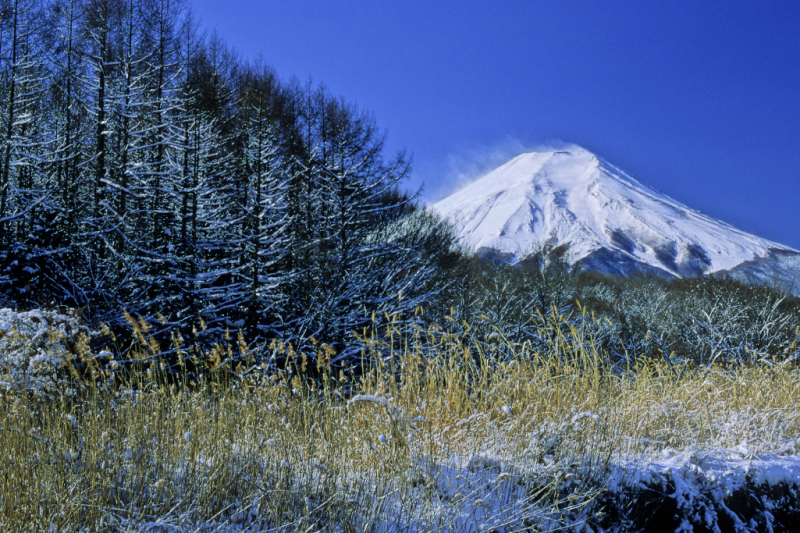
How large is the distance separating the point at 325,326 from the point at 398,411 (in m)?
8.22

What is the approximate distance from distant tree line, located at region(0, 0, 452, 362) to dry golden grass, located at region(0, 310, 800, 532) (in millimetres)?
6192

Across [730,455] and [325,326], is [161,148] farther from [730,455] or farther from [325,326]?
[730,455]

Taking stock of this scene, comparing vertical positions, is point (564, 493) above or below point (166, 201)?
below

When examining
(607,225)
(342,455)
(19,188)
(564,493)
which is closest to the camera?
(564,493)

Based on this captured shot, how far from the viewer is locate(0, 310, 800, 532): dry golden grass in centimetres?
260

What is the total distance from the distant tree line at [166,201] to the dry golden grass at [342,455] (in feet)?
A: 20.3

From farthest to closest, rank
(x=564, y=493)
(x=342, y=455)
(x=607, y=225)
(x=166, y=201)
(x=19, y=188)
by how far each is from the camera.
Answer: (x=607, y=225), (x=166, y=201), (x=19, y=188), (x=342, y=455), (x=564, y=493)

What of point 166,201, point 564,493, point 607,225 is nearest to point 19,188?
point 166,201

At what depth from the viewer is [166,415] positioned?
3.39 metres

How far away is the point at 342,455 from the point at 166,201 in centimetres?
1110

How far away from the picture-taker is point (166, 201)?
12531mm

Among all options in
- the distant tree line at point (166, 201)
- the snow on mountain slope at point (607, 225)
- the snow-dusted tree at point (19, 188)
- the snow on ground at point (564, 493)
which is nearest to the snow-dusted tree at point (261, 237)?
the distant tree line at point (166, 201)

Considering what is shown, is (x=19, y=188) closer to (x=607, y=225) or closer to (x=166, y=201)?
(x=166, y=201)

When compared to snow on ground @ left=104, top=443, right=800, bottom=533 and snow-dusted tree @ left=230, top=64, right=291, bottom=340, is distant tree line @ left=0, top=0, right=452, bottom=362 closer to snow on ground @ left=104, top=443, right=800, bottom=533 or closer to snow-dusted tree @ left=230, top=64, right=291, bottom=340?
snow-dusted tree @ left=230, top=64, right=291, bottom=340
